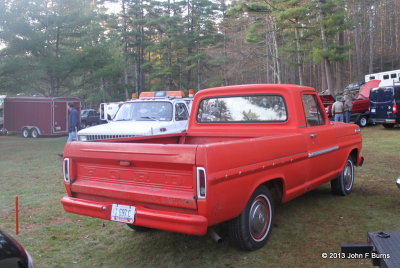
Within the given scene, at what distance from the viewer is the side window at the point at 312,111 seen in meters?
5.41

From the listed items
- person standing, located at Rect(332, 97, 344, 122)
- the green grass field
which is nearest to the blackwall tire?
person standing, located at Rect(332, 97, 344, 122)

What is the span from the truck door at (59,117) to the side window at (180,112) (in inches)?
623

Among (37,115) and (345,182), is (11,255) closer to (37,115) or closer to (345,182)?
(345,182)

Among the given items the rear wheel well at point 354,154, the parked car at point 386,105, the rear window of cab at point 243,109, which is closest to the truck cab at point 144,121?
the rear window of cab at point 243,109

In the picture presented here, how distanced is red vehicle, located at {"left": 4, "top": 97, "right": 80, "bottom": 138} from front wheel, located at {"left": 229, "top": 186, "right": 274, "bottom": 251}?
21.6 m

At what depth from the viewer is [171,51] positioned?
40.3 meters

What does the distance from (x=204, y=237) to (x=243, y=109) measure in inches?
77.6

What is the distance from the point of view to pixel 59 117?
24203mm

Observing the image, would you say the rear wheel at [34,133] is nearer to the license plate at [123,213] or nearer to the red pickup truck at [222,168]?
the red pickup truck at [222,168]

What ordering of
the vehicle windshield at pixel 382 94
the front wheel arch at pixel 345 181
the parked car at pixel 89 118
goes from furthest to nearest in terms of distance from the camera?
the parked car at pixel 89 118, the vehicle windshield at pixel 382 94, the front wheel arch at pixel 345 181

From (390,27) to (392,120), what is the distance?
120 feet

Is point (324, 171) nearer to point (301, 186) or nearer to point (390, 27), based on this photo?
point (301, 186)

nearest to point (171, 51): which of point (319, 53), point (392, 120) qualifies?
point (319, 53)

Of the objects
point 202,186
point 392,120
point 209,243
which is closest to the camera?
point 202,186
